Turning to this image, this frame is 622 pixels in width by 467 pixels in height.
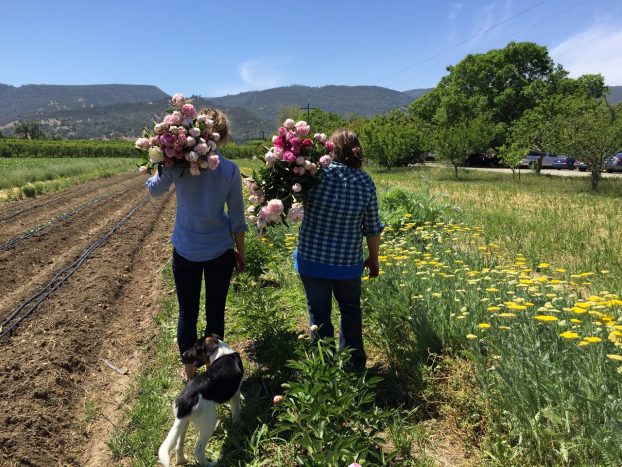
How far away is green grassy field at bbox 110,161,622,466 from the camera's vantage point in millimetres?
2070

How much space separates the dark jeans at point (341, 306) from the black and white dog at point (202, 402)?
601 mm

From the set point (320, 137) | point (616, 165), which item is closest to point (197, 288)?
point (320, 137)

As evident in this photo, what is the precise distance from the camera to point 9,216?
1182 cm

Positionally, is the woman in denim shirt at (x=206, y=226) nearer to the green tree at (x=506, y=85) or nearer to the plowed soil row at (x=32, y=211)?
the plowed soil row at (x=32, y=211)

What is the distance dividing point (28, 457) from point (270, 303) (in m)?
1.82

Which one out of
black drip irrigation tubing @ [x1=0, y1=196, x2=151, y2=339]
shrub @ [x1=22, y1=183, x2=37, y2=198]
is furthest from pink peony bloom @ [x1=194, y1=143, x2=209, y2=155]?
shrub @ [x1=22, y1=183, x2=37, y2=198]

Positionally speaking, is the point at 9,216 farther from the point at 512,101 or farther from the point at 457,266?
the point at 512,101

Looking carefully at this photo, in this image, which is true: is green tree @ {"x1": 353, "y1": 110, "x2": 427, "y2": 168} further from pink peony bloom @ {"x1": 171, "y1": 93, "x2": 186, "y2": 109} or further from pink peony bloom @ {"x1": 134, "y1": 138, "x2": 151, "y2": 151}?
pink peony bloom @ {"x1": 134, "y1": 138, "x2": 151, "y2": 151}

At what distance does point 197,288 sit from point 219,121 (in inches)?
44.2

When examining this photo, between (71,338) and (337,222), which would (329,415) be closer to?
(337,222)

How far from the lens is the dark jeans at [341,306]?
2896 millimetres

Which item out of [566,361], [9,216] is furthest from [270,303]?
[9,216]

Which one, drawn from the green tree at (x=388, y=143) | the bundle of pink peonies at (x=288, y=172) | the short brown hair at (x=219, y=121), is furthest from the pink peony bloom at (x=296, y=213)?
the green tree at (x=388, y=143)

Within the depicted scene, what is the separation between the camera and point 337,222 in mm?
2760
